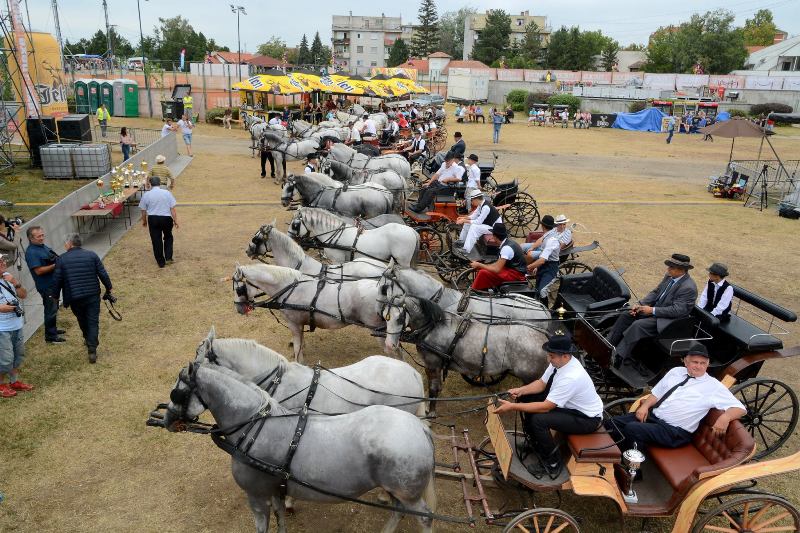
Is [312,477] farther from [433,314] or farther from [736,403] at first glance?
[736,403]

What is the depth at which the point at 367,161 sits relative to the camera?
54.5 feet

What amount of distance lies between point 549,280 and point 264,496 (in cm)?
601

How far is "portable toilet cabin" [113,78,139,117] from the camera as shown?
115ft

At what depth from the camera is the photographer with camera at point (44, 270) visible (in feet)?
26.7

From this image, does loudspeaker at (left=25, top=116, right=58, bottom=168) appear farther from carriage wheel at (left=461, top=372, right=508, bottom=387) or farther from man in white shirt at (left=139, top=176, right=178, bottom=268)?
carriage wheel at (left=461, top=372, right=508, bottom=387)

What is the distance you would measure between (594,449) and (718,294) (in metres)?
3.43

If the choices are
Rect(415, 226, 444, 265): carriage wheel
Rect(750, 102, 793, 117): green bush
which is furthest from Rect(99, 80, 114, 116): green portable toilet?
Rect(750, 102, 793, 117): green bush

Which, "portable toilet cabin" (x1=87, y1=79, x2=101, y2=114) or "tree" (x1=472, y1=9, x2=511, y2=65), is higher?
"tree" (x1=472, y1=9, x2=511, y2=65)

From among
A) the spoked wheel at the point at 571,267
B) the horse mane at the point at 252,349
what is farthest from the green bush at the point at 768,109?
the horse mane at the point at 252,349

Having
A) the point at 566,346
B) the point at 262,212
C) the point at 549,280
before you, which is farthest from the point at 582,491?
the point at 262,212

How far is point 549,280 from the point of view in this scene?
9031 millimetres

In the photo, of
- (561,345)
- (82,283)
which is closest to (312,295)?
(82,283)

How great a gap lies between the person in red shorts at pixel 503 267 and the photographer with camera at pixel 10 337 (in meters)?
6.64

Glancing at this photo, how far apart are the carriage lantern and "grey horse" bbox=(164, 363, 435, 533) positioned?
1758 mm
